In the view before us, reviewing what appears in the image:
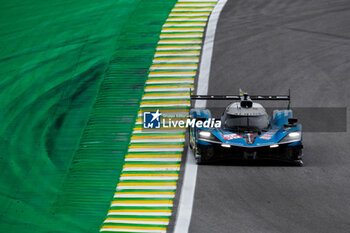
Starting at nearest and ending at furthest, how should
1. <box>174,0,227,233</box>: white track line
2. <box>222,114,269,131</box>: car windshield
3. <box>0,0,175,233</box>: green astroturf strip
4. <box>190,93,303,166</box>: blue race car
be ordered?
1. <box>174,0,227,233</box>: white track line
2. <box>0,0,175,233</box>: green astroturf strip
3. <box>190,93,303,166</box>: blue race car
4. <box>222,114,269,131</box>: car windshield

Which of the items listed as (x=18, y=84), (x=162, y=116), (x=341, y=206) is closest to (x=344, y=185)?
(x=341, y=206)

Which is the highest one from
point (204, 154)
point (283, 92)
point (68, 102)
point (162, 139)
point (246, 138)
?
point (283, 92)

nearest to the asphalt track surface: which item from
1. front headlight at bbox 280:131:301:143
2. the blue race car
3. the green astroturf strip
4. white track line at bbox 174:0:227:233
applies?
white track line at bbox 174:0:227:233

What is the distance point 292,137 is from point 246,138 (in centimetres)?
114

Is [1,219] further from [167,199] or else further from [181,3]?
[181,3]

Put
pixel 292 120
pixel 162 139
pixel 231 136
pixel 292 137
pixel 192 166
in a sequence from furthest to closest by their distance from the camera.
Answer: pixel 162 139 < pixel 292 120 < pixel 192 166 < pixel 231 136 < pixel 292 137

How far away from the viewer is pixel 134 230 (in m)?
13.4

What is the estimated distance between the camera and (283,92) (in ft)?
72.1

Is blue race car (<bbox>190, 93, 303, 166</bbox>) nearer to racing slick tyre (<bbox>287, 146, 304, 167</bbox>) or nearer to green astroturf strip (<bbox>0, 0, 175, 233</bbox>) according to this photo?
racing slick tyre (<bbox>287, 146, 304, 167</bbox>)

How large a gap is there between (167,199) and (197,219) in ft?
5.09

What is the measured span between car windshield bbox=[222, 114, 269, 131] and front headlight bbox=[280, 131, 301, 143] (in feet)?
3.64

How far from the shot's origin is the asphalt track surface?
13641 mm

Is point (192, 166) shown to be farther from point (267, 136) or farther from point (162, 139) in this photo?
point (162, 139)

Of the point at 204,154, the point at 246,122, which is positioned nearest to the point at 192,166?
the point at 204,154
